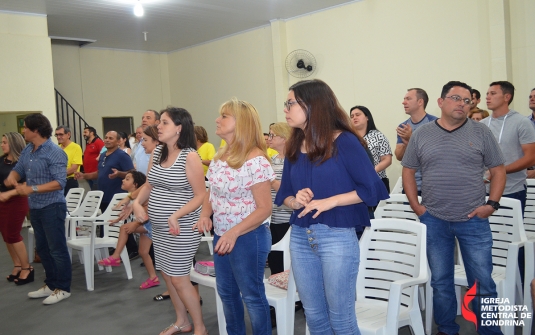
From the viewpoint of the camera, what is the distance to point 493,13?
23.7 feet

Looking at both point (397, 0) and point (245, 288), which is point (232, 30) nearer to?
point (397, 0)

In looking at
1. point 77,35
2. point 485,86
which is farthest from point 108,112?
point 485,86

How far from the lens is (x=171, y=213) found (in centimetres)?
310

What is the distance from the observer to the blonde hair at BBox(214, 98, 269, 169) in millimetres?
2592

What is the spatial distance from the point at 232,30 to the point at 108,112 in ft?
11.7

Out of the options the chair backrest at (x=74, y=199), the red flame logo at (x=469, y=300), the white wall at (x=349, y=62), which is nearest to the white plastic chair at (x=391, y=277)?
the red flame logo at (x=469, y=300)

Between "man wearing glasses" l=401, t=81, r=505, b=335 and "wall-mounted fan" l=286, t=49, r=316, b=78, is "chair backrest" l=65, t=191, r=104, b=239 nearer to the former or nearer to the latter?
"man wearing glasses" l=401, t=81, r=505, b=335

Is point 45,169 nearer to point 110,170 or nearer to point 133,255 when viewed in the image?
point 110,170

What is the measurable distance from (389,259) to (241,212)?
0.82 metres

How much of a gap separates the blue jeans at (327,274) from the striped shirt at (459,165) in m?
1.03

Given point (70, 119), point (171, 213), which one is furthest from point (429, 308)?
point (70, 119)

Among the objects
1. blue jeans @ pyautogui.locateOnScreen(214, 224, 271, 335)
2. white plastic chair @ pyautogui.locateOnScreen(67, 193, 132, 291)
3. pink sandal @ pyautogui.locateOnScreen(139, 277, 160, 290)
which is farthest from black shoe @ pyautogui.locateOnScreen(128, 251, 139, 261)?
blue jeans @ pyautogui.locateOnScreen(214, 224, 271, 335)

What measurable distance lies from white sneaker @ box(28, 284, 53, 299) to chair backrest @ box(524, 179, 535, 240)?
4.01 metres

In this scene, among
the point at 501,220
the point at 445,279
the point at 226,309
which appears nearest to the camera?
the point at 226,309
